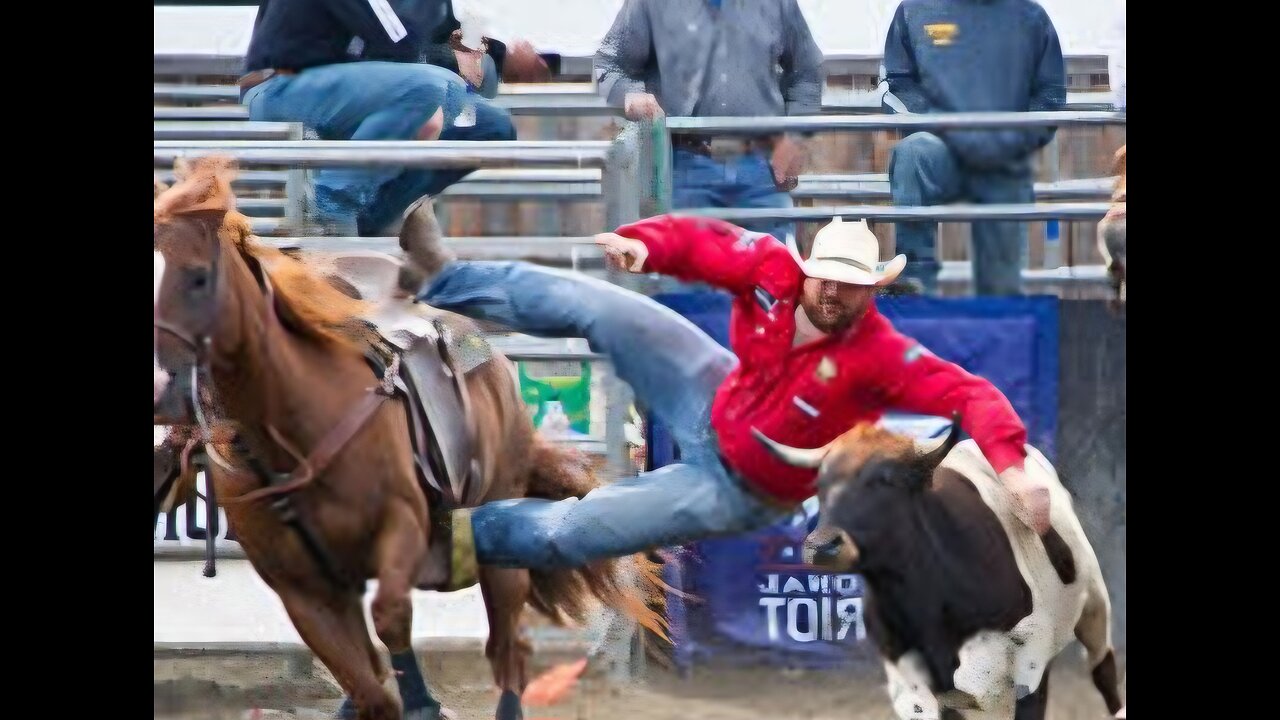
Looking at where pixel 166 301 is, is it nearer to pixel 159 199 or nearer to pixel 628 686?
pixel 159 199

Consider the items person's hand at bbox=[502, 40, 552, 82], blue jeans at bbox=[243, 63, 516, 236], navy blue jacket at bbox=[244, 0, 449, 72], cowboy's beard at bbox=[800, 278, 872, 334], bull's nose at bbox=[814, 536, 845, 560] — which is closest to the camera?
bull's nose at bbox=[814, 536, 845, 560]

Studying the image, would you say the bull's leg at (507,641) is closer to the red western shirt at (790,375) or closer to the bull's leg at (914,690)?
the red western shirt at (790,375)

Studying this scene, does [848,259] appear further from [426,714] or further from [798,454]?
[426,714]

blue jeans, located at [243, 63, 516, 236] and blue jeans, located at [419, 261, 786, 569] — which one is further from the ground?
blue jeans, located at [243, 63, 516, 236]

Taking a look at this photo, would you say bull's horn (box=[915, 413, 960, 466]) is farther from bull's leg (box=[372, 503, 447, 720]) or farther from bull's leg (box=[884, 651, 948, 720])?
bull's leg (box=[372, 503, 447, 720])

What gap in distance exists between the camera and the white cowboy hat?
5.29 m

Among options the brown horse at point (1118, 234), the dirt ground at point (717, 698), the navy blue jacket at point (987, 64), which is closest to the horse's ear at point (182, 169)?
the dirt ground at point (717, 698)

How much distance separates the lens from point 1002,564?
5336mm

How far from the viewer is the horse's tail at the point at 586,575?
18.8 feet

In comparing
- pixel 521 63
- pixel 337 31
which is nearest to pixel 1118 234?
pixel 521 63

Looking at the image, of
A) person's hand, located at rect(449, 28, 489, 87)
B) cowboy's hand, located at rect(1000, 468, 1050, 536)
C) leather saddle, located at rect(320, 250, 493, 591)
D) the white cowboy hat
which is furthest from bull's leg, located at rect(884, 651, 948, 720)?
person's hand, located at rect(449, 28, 489, 87)

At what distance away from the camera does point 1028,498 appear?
5352mm

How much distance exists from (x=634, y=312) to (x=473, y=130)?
2.96 feet

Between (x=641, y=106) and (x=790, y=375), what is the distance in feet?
3.63
